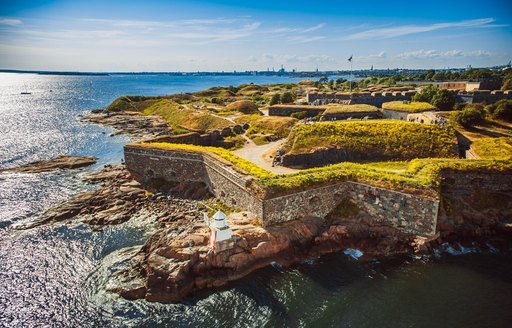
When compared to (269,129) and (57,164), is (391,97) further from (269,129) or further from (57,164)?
(57,164)

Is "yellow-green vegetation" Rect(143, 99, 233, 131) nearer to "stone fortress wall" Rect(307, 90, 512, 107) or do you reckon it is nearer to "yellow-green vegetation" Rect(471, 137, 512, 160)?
"stone fortress wall" Rect(307, 90, 512, 107)

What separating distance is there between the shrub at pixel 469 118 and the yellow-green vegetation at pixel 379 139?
16.2ft

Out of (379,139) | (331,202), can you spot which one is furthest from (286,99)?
(331,202)

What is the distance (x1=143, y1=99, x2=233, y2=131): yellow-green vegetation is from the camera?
5342 centimetres

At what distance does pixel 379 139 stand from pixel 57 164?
3828cm

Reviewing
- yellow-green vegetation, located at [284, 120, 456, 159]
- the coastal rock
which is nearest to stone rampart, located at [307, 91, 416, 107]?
yellow-green vegetation, located at [284, 120, 456, 159]

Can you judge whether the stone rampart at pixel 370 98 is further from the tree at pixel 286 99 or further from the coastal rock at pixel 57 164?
the coastal rock at pixel 57 164

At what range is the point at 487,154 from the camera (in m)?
26.5

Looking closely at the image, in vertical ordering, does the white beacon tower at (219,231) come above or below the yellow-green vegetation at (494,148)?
below

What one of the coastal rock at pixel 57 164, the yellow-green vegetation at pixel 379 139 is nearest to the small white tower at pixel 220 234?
the yellow-green vegetation at pixel 379 139

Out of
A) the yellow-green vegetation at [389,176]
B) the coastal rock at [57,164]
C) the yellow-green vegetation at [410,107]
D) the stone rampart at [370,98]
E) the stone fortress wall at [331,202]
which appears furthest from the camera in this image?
the stone rampart at [370,98]

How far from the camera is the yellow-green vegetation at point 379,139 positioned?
28750 mm

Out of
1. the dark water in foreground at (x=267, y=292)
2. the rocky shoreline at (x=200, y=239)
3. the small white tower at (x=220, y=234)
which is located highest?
the small white tower at (x=220, y=234)

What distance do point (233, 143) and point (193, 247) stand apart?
1949 cm
